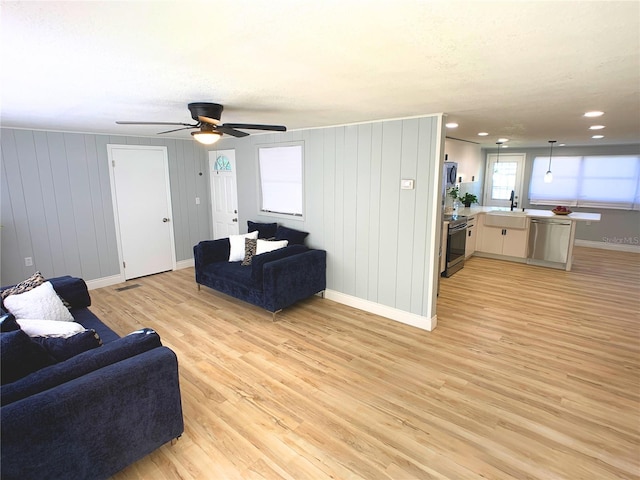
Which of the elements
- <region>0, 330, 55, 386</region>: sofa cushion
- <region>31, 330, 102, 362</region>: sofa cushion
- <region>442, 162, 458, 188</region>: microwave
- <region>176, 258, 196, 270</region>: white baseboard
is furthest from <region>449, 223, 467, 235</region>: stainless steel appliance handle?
<region>0, 330, 55, 386</region>: sofa cushion

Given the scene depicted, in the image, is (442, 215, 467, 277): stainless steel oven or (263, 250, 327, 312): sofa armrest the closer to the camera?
(263, 250, 327, 312): sofa armrest

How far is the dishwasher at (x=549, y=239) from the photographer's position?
584 cm

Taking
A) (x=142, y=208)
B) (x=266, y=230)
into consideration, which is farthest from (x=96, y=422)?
(x=142, y=208)

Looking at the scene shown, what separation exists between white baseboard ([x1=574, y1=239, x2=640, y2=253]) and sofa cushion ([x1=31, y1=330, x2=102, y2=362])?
951cm

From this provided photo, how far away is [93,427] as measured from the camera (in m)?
1.72

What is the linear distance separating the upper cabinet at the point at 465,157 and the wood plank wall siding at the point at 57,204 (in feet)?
15.9

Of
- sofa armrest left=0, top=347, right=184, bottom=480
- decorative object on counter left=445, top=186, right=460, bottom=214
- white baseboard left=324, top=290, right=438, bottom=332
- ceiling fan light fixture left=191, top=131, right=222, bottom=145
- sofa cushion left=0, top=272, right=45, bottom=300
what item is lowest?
white baseboard left=324, top=290, right=438, bottom=332

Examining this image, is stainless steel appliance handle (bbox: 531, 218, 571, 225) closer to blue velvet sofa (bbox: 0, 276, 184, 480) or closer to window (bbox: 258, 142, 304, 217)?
window (bbox: 258, 142, 304, 217)

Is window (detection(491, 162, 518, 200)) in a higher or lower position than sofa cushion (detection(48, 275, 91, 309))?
higher

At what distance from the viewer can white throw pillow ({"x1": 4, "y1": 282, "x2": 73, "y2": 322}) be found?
2.58 metres

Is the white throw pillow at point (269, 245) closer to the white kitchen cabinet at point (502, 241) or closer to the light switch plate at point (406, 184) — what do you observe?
the light switch plate at point (406, 184)

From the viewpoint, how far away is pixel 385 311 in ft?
13.5

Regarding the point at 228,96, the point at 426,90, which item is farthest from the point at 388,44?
the point at 228,96

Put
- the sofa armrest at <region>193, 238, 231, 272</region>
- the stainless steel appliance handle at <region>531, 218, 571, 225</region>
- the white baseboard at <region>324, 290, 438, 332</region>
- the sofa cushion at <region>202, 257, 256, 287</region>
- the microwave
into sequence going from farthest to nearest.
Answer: the stainless steel appliance handle at <region>531, 218, 571, 225</region>, the microwave, the sofa armrest at <region>193, 238, 231, 272</region>, the sofa cushion at <region>202, 257, 256, 287</region>, the white baseboard at <region>324, 290, 438, 332</region>
